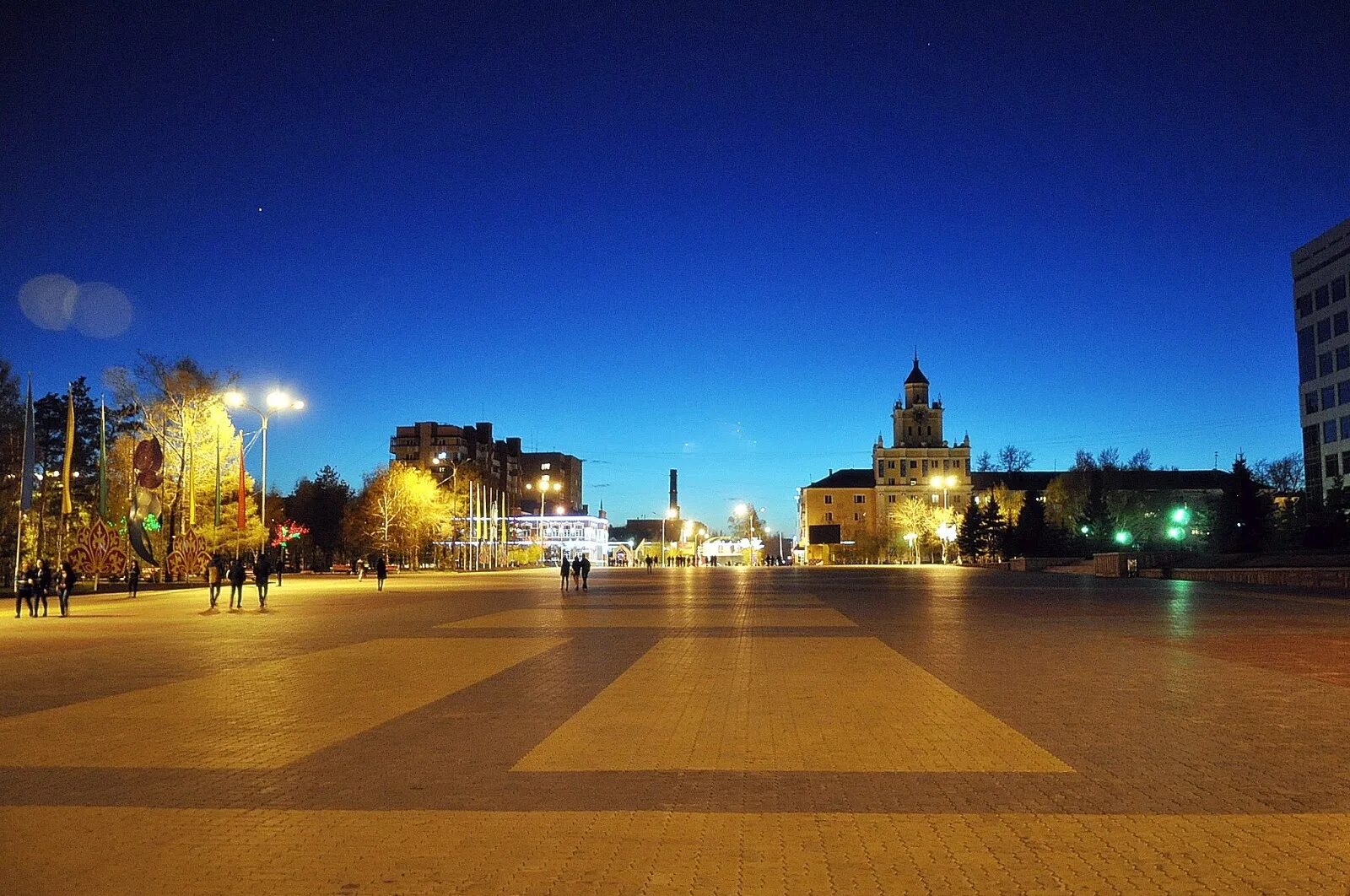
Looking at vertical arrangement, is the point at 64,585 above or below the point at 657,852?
above

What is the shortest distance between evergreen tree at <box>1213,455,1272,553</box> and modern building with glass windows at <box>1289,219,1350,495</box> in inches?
560

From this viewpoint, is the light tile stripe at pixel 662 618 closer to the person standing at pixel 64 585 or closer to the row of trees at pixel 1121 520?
the person standing at pixel 64 585

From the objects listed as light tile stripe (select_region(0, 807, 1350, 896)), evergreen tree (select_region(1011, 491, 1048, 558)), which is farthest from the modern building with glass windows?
light tile stripe (select_region(0, 807, 1350, 896))

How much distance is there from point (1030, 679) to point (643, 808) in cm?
833

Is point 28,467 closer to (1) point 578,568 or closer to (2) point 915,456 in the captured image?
(1) point 578,568

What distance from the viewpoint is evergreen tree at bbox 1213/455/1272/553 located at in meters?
59.3

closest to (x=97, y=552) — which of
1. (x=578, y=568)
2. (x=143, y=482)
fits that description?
(x=143, y=482)

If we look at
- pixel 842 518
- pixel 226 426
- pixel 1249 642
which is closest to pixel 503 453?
pixel 842 518

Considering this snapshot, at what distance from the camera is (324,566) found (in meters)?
113

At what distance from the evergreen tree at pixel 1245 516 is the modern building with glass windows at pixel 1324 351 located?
14.2 meters

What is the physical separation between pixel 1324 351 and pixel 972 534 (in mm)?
34120

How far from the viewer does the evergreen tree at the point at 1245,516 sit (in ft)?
195

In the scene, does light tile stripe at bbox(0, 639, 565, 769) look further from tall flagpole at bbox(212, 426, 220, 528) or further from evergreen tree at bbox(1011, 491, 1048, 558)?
evergreen tree at bbox(1011, 491, 1048, 558)

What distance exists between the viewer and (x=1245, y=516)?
59.7 metres
